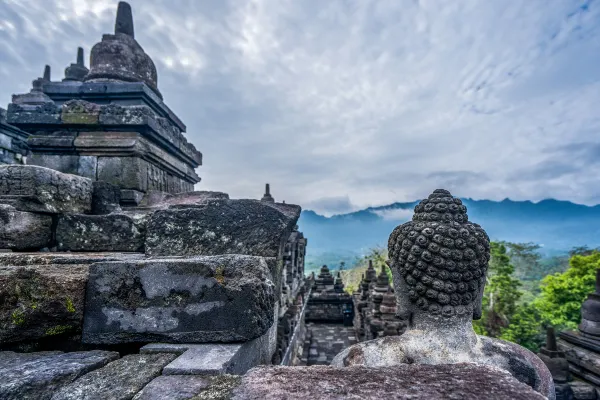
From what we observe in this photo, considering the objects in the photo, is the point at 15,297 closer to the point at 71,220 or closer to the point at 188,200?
the point at 71,220

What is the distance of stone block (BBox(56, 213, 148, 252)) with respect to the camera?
2512 mm

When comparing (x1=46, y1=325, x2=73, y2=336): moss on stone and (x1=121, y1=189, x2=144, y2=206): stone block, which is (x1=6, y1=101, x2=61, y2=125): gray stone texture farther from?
(x1=46, y1=325, x2=73, y2=336): moss on stone

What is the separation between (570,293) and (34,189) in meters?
21.9

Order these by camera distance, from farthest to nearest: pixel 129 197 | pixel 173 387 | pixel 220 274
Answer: pixel 129 197
pixel 220 274
pixel 173 387

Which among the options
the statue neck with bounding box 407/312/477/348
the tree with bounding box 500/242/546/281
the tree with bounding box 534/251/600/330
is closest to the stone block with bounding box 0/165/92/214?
the statue neck with bounding box 407/312/477/348

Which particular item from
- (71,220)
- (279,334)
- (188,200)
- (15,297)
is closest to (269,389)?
(15,297)

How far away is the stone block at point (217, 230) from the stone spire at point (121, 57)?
2.92 m

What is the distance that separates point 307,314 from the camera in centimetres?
1486

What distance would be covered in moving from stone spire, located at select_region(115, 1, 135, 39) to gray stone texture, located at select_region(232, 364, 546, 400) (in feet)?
17.1

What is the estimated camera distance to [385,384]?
1.04m

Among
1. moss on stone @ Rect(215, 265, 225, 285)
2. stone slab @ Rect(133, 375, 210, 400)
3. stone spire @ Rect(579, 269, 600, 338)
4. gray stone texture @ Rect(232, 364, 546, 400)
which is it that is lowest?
stone spire @ Rect(579, 269, 600, 338)

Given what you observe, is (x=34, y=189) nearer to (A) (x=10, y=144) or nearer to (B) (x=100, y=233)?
(B) (x=100, y=233)

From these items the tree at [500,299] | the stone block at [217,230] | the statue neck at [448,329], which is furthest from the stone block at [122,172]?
the tree at [500,299]

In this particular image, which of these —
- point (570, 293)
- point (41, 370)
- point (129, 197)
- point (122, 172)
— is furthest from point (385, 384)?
point (570, 293)
